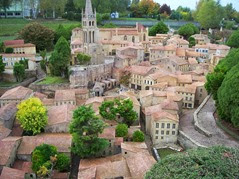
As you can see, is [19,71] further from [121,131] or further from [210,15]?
[210,15]

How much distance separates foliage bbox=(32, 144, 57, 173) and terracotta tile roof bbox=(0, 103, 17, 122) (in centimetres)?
1008

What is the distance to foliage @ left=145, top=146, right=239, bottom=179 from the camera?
21.3 m

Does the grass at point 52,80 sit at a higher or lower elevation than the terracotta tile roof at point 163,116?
higher

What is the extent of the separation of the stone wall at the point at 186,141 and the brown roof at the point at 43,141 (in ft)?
50.5

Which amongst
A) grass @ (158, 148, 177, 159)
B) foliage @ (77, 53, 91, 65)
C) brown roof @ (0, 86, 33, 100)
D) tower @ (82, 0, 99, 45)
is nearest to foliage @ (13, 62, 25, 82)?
brown roof @ (0, 86, 33, 100)

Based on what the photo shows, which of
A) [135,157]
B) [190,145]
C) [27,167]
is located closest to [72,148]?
[27,167]

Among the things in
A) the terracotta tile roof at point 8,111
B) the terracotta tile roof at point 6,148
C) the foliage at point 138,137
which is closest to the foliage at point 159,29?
the terracotta tile roof at point 8,111

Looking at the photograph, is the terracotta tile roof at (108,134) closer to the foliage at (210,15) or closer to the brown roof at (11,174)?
the brown roof at (11,174)

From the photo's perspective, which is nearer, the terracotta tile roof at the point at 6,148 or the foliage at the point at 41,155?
the foliage at the point at 41,155

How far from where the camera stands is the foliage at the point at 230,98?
36438 mm

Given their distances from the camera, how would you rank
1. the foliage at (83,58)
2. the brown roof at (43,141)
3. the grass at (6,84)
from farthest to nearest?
the foliage at (83,58), the grass at (6,84), the brown roof at (43,141)

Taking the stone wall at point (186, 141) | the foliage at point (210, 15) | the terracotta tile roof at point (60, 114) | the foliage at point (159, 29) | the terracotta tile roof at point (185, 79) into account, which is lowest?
the stone wall at point (186, 141)

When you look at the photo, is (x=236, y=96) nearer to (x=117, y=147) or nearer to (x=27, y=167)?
(x=117, y=147)

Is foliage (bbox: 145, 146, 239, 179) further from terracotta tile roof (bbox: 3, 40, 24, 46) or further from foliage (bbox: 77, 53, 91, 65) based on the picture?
terracotta tile roof (bbox: 3, 40, 24, 46)
